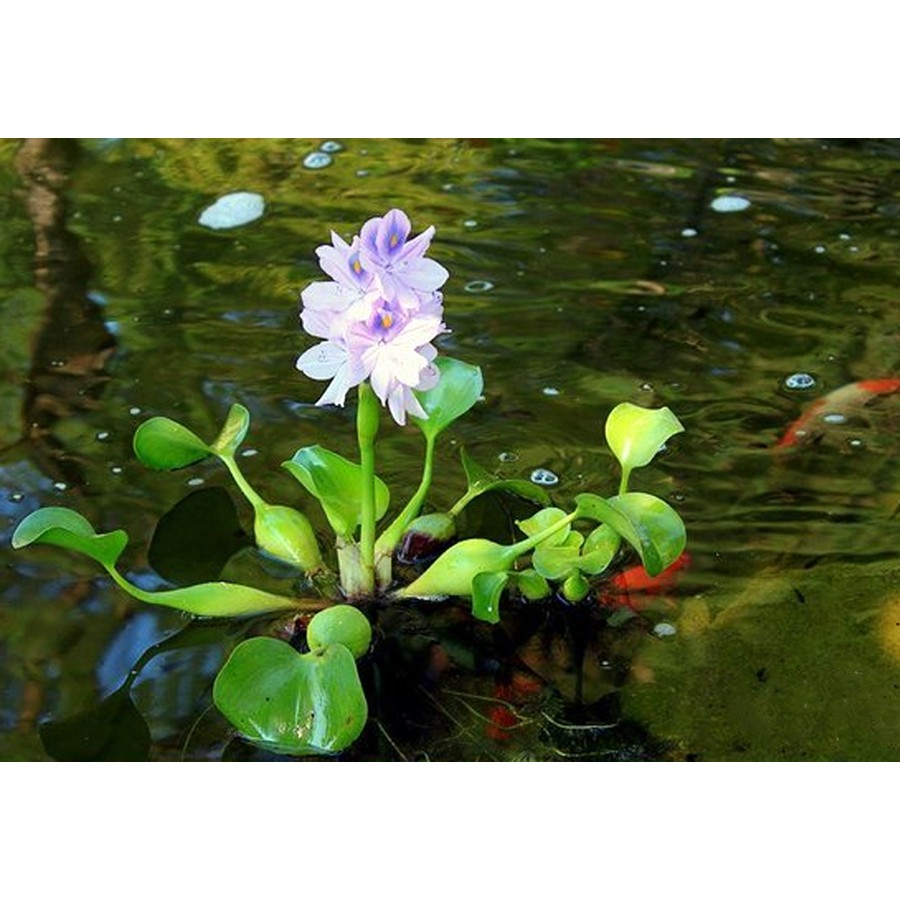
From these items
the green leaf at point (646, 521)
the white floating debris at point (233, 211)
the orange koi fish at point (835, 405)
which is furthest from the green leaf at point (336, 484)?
the white floating debris at point (233, 211)

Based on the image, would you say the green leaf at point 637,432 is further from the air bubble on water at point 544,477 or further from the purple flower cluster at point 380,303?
the purple flower cluster at point 380,303

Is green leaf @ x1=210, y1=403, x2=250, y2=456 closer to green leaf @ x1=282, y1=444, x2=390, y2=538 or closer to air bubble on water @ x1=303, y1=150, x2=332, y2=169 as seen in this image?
green leaf @ x1=282, y1=444, x2=390, y2=538

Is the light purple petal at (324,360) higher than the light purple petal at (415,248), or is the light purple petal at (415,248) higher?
the light purple petal at (415,248)

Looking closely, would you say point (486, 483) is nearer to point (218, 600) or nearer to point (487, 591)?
point (487, 591)

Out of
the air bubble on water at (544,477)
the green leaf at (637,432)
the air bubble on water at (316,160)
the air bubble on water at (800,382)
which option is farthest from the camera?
the air bubble on water at (316,160)

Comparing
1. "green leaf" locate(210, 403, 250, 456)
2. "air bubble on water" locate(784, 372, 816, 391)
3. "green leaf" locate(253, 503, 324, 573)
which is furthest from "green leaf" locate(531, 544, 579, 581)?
"air bubble on water" locate(784, 372, 816, 391)

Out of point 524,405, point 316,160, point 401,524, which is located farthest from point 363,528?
point 316,160
